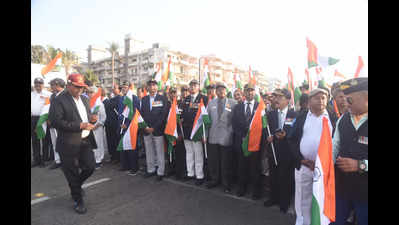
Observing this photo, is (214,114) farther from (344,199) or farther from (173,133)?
(344,199)

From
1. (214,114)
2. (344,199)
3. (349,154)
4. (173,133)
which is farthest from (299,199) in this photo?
(173,133)

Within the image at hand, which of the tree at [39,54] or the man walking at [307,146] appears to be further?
the tree at [39,54]

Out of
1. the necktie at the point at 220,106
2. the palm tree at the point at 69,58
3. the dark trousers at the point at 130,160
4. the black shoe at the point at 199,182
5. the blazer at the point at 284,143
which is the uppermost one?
the palm tree at the point at 69,58

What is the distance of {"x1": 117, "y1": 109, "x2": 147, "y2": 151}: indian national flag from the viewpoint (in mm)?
5566

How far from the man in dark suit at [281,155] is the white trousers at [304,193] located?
2.16 feet

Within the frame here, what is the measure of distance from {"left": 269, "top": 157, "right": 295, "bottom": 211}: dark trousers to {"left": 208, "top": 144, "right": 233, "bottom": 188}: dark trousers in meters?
0.98

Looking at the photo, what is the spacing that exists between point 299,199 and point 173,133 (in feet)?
9.89

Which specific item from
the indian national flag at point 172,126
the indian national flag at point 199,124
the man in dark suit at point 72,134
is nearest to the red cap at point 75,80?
the man in dark suit at point 72,134

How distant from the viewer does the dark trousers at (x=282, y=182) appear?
151 inches

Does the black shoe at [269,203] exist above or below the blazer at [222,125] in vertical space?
below

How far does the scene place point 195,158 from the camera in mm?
5352

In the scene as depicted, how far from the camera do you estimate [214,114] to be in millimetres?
5082

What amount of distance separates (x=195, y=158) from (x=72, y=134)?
8.47 feet

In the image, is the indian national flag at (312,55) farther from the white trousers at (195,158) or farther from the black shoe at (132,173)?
the black shoe at (132,173)
